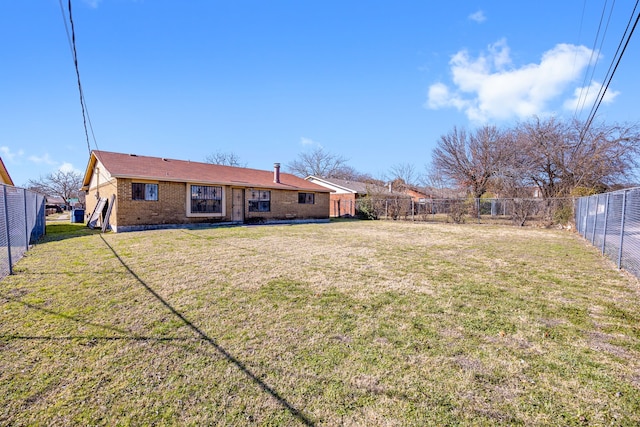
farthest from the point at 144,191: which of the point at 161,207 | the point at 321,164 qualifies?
the point at 321,164

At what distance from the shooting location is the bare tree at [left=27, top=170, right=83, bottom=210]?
4203 centimetres

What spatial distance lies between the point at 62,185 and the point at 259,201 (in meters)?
42.4

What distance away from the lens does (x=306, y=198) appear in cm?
1977

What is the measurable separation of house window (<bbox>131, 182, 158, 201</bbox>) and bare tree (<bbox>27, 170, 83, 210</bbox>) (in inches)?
1566

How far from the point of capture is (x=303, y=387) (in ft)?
7.06

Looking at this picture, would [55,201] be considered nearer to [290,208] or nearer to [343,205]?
[343,205]

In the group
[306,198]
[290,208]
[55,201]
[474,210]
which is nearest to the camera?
[290,208]

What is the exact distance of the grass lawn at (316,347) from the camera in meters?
1.94

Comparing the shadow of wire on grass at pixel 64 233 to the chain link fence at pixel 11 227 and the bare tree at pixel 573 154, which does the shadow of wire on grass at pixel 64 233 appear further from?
the bare tree at pixel 573 154

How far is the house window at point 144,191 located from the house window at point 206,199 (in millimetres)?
1644

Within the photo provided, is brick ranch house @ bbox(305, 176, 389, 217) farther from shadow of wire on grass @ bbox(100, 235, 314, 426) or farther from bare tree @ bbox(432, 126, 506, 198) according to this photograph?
shadow of wire on grass @ bbox(100, 235, 314, 426)

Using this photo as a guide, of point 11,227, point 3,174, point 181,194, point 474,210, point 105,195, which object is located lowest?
point 11,227

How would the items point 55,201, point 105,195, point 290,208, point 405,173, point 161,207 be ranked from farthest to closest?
point 55,201, point 405,173, point 290,208, point 105,195, point 161,207

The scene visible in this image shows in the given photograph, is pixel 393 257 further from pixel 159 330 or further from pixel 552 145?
pixel 552 145
